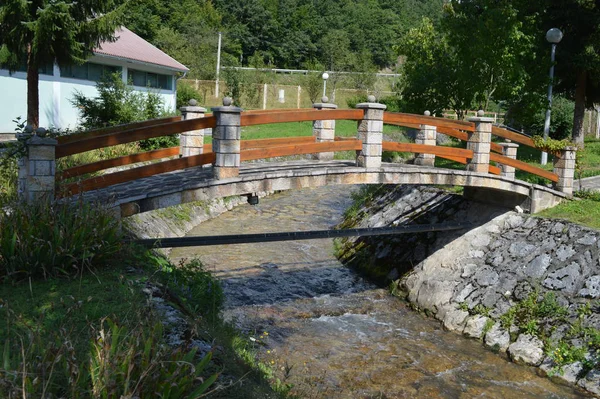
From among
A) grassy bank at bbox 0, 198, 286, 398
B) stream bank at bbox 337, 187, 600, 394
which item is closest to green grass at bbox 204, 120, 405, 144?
stream bank at bbox 337, 187, 600, 394

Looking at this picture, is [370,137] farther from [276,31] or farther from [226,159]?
[276,31]

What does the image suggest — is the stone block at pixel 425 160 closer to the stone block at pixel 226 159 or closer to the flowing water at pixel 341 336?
the flowing water at pixel 341 336

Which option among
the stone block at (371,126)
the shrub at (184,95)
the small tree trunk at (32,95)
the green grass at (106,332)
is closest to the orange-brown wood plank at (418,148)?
the stone block at (371,126)

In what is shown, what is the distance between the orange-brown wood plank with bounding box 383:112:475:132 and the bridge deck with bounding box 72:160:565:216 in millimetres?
881

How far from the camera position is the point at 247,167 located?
36.3 feet

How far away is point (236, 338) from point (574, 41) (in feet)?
57.2

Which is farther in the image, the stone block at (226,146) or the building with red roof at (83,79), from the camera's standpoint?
the building with red roof at (83,79)

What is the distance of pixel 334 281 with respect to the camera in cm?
1359

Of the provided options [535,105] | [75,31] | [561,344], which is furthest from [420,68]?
[561,344]

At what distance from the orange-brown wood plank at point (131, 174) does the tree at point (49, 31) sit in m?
10.5

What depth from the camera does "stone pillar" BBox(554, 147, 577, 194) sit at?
13805 millimetres

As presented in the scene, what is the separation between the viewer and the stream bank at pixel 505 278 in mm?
9867

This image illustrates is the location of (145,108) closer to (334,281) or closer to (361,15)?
(334,281)

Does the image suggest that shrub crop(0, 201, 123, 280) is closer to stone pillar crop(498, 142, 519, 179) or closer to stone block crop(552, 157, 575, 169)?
stone pillar crop(498, 142, 519, 179)
